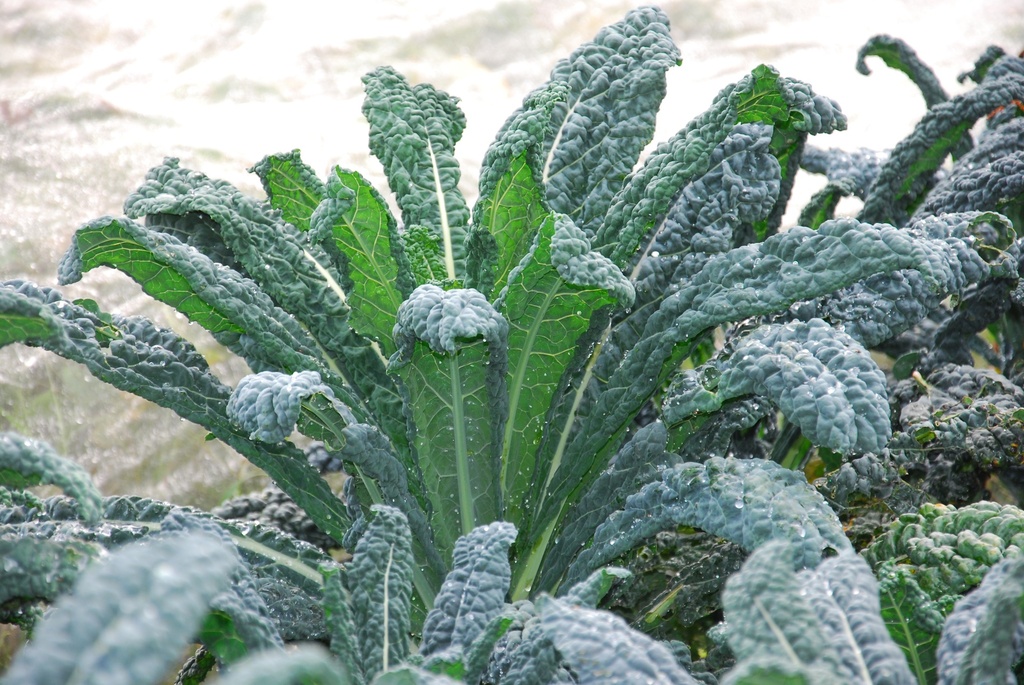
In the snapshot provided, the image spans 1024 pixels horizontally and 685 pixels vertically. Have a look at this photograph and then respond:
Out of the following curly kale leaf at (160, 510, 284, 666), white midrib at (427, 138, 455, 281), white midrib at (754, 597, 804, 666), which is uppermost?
white midrib at (427, 138, 455, 281)

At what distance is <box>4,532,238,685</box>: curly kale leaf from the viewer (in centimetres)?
53

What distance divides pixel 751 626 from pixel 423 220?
0.90 m

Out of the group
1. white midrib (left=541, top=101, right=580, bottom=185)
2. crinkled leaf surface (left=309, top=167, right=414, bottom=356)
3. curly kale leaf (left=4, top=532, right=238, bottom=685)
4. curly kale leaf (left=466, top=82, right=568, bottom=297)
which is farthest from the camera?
white midrib (left=541, top=101, right=580, bottom=185)

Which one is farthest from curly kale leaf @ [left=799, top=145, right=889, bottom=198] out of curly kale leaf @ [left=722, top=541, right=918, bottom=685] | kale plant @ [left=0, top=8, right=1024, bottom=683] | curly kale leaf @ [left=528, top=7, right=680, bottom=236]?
curly kale leaf @ [left=722, top=541, right=918, bottom=685]

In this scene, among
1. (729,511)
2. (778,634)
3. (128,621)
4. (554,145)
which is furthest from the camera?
(554,145)

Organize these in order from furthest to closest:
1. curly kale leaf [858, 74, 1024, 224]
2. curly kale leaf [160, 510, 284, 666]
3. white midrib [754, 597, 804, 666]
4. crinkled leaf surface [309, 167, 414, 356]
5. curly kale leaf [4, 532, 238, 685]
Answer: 1. curly kale leaf [858, 74, 1024, 224]
2. crinkled leaf surface [309, 167, 414, 356]
3. curly kale leaf [160, 510, 284, 666]
4. white midrib [754, 597, 804, 666]
5. curly kale leaf [4, 532, 238, 685]

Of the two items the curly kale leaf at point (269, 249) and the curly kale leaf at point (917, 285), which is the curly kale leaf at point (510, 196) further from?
the curly kale leaf at point (917, 285)

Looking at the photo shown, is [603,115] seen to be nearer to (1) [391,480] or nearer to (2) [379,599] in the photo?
(1) [391,480]

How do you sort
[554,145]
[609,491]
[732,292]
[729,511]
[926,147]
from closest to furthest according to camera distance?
[729,511] → [732,292] → [609,491] → [554,145] → [926,147]

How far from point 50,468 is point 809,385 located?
779 millimetres

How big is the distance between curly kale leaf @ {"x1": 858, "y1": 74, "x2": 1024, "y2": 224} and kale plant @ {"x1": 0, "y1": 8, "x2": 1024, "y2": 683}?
0.04 ft

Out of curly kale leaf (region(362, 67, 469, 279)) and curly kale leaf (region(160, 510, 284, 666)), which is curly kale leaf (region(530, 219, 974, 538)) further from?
curly kale leaf (region(160, 510, 284, 666))

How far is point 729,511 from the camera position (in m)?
1.04

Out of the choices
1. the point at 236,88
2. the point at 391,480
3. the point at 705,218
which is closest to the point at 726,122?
the point at 705,218
